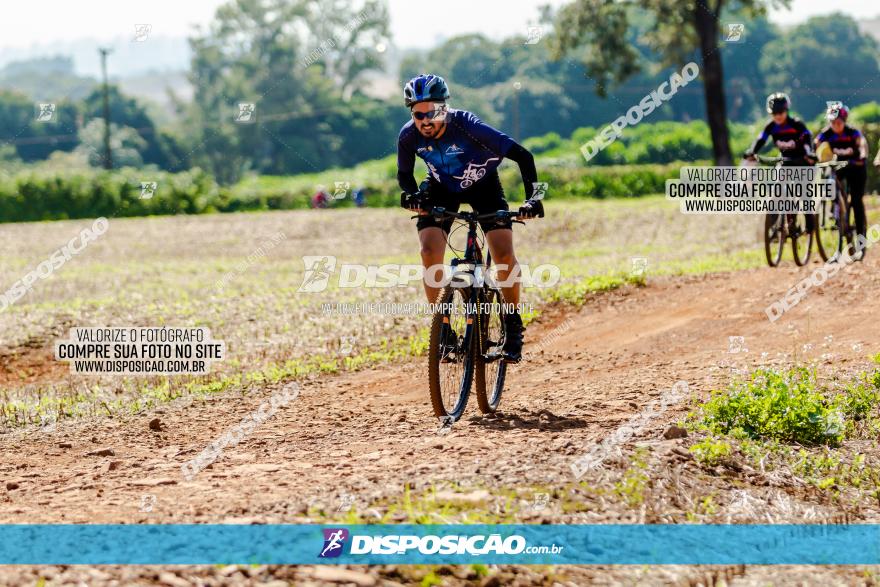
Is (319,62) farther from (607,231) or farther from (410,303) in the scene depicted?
(410,303)

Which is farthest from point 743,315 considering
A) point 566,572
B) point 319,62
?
point 319,62

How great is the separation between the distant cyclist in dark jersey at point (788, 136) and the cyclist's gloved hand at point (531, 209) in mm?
7057

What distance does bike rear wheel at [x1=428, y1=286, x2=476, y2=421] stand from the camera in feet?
24.9

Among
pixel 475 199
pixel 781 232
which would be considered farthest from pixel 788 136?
pixel 475 199

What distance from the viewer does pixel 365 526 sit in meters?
5.13

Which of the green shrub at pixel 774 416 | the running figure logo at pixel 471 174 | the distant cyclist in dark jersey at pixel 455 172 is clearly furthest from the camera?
the running figure logo at pixel 471 174

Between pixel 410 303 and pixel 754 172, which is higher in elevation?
pixel 754 172

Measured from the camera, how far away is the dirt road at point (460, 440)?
5.57 m

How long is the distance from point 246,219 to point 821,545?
34185 millimetres

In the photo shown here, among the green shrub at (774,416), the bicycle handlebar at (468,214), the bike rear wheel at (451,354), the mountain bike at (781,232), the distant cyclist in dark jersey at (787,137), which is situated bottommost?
the green shrub at (774,416)

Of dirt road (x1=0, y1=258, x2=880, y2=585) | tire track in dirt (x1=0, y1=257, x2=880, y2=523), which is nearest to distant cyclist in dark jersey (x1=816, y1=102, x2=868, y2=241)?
tire track in dirt (x1=0, y1=257, x2=880, y2=523)

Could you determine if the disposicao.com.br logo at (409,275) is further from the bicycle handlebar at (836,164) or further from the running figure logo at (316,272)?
the bicycle handlebar at (836,164)

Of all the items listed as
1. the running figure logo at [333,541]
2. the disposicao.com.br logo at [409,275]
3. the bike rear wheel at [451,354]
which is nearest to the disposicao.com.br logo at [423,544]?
the running figure logo at [333,541]

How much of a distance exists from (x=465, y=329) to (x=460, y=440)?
3.78 ft
